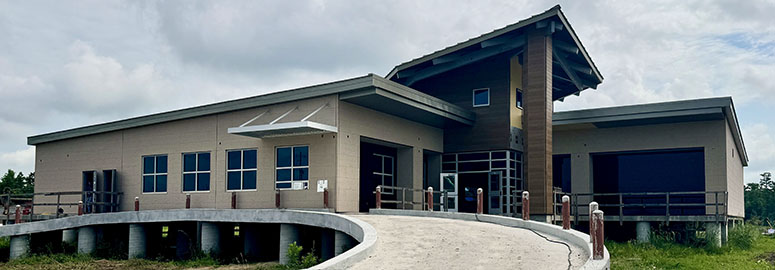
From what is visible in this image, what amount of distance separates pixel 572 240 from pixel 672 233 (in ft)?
36.2

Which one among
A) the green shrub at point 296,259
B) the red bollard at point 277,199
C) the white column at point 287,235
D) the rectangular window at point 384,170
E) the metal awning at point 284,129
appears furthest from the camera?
the rectangular window at point 384,170

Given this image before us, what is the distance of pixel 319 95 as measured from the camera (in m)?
22.3

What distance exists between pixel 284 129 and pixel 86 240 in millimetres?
7989

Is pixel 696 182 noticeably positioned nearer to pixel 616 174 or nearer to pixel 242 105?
pixel 616 174

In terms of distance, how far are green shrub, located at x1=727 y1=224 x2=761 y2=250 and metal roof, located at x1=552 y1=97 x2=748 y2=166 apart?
3857mm

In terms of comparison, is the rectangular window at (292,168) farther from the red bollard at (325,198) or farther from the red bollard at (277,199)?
the red bollard at (325,198)

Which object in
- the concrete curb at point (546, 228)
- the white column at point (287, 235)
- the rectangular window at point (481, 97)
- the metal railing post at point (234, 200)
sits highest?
the rectangular window at point (481, 97)

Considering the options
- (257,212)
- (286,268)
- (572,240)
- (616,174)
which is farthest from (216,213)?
(616,174)

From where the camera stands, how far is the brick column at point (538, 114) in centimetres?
2361

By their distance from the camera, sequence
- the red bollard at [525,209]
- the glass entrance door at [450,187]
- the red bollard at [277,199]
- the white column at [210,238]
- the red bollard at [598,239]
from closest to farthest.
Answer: the red bollard at [598,239] → the red bollard at [525,209] → the white column at [210,238] → the red bollard at [277,199] → the glass entrance door at [450,187]

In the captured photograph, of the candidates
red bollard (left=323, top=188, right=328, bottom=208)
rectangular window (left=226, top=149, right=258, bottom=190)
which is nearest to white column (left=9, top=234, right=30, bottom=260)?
rectangular window (left=226, top=149, right=258, bottom=190)

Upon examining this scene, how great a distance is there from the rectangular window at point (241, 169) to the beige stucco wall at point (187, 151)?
8.0 inches

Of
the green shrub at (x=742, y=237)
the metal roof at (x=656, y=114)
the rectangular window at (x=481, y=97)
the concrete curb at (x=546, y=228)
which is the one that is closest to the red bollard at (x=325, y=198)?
the concrete curb at (x=546, y=228)

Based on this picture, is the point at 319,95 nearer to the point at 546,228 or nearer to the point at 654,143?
the point at 546,228
